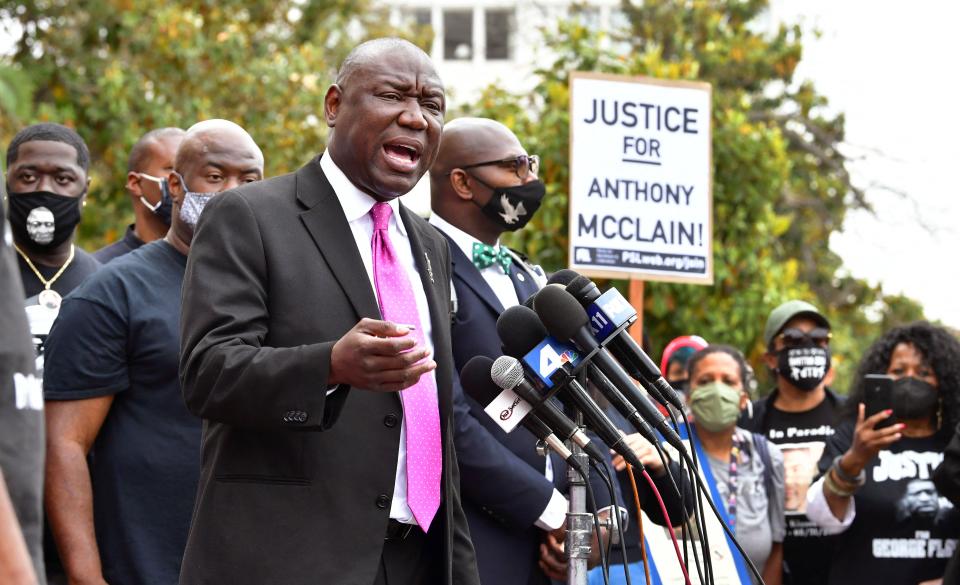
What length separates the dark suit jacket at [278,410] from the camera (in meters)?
3.35

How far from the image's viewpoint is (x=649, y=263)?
7.59m

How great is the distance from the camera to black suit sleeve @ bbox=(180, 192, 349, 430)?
332 cm

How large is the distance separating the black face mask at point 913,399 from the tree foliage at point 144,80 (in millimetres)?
10477

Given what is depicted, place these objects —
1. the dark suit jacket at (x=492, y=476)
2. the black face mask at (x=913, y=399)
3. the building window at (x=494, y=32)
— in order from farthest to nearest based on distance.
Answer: the building window at (x=494, y=32) → the black face mask at (x=913, y=399) → the dark suit jacket at (x=492, y=476)

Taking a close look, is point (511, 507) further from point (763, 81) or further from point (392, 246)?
point (763, 81)

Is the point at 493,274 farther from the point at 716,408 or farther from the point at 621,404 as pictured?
the point at 716,408

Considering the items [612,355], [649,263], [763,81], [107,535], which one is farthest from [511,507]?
[763,81]

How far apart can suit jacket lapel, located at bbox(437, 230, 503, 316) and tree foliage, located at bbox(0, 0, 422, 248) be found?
10931mm

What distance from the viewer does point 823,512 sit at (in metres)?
6.99

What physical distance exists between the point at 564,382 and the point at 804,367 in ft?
15.3

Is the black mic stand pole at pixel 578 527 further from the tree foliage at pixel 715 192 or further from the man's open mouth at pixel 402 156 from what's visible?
the tree foliage at pixel 715 192

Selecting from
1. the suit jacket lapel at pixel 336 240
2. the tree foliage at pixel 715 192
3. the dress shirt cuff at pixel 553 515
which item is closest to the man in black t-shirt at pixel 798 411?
the tree foliage at pixel 715 192

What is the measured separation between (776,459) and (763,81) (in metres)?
12.1

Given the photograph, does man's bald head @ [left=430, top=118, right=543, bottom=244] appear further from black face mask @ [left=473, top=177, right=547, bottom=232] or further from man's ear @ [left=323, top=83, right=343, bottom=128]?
man's ear @ [left=323, top=83, right=343, bottom=128]
